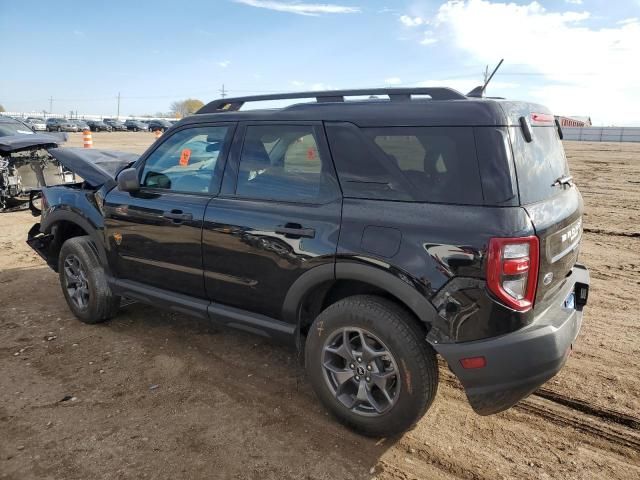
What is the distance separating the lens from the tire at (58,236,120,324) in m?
4.28

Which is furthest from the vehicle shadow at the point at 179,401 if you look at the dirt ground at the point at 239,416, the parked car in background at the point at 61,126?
the parked car in background at the point at 61,126

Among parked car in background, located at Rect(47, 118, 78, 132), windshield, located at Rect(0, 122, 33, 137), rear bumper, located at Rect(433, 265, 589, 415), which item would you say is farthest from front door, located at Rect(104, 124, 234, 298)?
parked car in background, located at Rect(47, 118, 78, 132)

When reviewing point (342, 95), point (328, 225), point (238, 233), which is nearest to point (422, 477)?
point (328, 225)

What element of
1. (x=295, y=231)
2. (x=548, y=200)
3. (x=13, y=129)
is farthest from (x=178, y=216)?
(x=13, y=129)

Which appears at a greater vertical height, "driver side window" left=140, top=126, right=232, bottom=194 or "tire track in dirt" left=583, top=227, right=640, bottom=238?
"driver side window" left=140, top=126, right=232, bottom=194

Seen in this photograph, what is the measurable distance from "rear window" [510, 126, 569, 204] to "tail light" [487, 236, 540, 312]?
25cm

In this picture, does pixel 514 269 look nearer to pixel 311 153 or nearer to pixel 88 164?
pixel 311 153

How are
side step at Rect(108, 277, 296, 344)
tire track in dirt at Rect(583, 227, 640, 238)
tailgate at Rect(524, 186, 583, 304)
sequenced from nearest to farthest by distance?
tailgate at Rect(524, 186, 583, 304), side step at Rect(108, 277, 296, 344), tire track in dirt at Rect(583, 227, 640, 238)

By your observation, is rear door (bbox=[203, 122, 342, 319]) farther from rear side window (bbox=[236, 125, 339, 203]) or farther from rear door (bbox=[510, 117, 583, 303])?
rear door (bbox=[510, 117, 583, 303])

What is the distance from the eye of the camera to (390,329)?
2623 mm

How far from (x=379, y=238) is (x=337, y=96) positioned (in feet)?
3.40

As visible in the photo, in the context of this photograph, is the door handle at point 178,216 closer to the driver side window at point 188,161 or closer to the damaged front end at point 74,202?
the driver side window at point 188,161

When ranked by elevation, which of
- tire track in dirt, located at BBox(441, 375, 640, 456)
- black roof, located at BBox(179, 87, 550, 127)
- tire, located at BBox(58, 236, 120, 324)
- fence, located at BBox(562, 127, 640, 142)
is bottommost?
tire track in dirt, located at BBox(441, 375, 640, 456)

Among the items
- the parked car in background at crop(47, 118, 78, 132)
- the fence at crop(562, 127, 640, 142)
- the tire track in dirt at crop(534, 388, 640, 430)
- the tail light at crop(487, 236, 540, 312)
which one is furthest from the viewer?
the fence at crop(562, 127, 640, 142)
